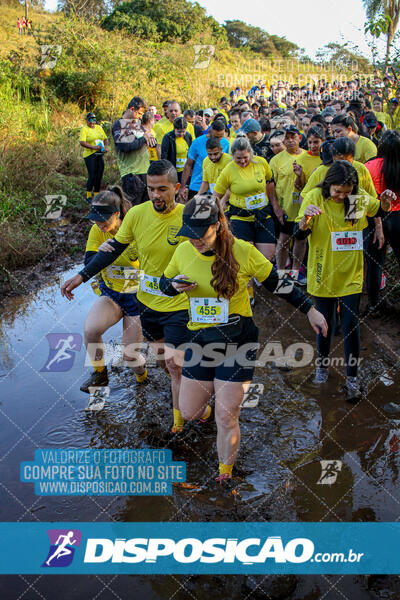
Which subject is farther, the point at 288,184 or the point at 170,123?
the point at 170,123

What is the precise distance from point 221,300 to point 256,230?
301cm

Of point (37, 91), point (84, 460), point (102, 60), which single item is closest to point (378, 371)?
point (84, 460)

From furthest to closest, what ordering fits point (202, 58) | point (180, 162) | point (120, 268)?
point (202, 58), point (180, 162), point (120, 268)

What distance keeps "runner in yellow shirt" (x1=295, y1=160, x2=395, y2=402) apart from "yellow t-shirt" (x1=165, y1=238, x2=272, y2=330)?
1083mm

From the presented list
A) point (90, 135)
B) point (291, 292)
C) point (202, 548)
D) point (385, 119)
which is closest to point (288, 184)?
point (291, 292)

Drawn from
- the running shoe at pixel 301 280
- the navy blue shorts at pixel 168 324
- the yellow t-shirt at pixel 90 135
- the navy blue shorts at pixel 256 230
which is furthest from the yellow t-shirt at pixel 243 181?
the yellow t-shirt at pixel 90 135

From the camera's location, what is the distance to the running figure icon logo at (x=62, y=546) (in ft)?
10.4

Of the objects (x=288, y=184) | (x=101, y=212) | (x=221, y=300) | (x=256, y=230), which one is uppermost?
(x=288, y=184)

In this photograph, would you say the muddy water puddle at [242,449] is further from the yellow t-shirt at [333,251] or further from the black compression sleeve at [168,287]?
the black compression sleeve at [168,287]

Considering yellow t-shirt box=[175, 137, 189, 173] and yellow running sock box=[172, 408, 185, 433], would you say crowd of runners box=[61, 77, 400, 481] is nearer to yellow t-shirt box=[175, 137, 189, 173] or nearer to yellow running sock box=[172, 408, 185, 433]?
yellow running sock box=[172, 408, 185, 433]

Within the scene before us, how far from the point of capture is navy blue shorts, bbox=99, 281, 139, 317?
486 cm

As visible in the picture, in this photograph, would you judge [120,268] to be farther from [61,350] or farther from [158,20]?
[158,20]

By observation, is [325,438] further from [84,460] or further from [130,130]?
[130,130]

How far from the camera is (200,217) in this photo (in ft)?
10.2
